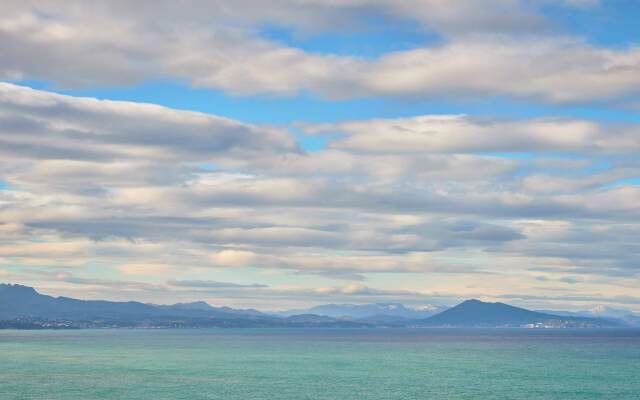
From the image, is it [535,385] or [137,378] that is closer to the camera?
[535,385]

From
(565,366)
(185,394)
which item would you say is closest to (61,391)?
(185,394)

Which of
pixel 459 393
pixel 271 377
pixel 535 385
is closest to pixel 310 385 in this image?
pixel 271 377

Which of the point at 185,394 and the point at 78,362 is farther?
the point at 78,362

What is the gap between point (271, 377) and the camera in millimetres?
157125

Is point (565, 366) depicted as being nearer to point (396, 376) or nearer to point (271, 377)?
point (396, 376)

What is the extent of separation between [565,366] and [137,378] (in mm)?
101738

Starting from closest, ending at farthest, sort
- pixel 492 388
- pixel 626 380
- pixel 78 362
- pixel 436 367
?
pixel 492 388 < pixel 626 380 < pixel 436 367 < pixel 78 362

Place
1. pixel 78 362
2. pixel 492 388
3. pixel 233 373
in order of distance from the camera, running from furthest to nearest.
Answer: pixel 78 362, pixel 233 373, pixel 492 388

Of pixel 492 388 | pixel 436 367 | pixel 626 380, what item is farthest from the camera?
pixel 436 367

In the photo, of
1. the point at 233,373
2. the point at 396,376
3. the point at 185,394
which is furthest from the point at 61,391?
the point at 396,376

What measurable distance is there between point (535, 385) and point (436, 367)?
43796 millimetres

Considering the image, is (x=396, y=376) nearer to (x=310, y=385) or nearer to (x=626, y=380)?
(x=310, y=385)

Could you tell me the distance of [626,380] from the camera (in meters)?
153

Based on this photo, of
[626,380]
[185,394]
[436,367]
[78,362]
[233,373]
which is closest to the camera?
[185,394]
